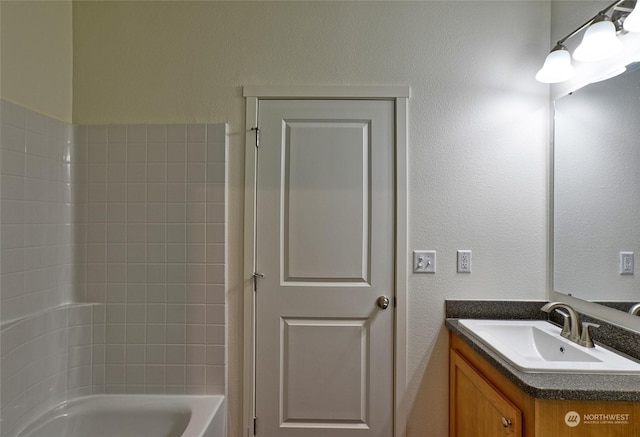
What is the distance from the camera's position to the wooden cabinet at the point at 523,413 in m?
1.00

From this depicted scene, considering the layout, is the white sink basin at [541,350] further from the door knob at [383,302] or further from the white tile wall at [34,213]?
the white tile wall at [34,213]

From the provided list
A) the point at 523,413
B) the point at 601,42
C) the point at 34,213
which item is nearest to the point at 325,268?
the point at 523,413

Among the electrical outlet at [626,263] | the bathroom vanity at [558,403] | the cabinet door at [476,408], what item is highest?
the electrical outlet at [626,263]

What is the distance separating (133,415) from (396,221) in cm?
160

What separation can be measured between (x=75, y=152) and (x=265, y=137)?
97 centimetres

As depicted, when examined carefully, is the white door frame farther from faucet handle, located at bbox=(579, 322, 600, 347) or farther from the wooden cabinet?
faucet handle, located at bbox=(579, 322, 600, 347)

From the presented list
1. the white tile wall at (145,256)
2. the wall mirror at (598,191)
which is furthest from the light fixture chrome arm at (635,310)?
the white tile wall at (145,256)

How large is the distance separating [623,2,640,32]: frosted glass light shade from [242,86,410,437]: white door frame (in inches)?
32.7

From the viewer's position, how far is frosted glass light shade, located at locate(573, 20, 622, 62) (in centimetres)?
127

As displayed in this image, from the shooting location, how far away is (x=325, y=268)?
1692 millimetres

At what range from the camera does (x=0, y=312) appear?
132cm

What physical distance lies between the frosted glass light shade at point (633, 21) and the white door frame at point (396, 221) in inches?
32.7

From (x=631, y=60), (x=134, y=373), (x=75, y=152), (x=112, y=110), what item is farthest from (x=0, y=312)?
(x=631, y=60)

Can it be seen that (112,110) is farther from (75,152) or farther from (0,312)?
(0,312)
